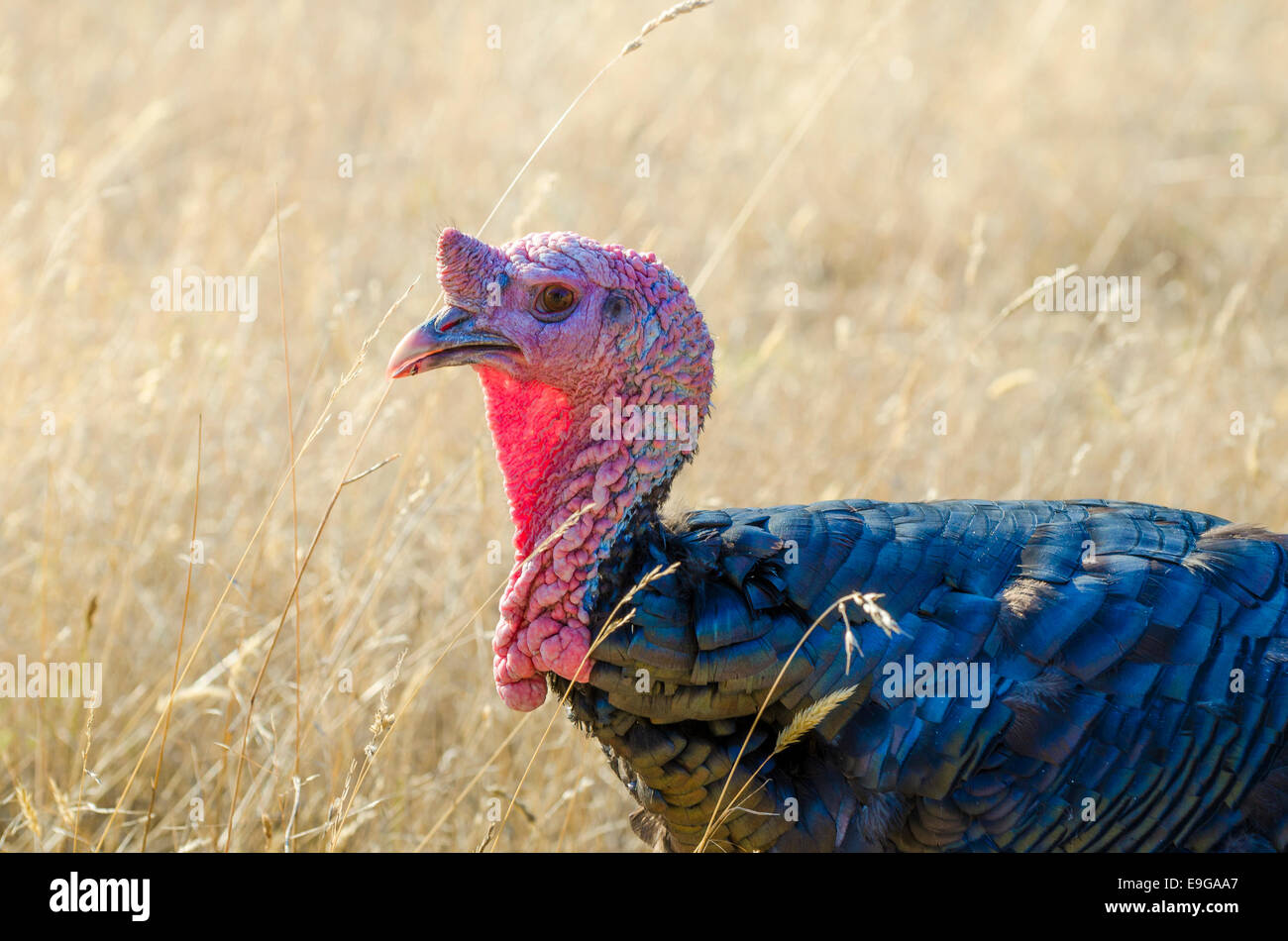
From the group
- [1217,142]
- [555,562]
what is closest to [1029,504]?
[555,562]

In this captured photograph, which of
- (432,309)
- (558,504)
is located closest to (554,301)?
(558,504)

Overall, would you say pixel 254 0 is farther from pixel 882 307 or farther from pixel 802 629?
pixel 802 629

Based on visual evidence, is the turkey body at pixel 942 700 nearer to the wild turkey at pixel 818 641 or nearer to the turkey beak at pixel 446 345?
the wild turkey at pixel 818 641

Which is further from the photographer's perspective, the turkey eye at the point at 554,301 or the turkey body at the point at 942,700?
the turkey eye at the point at 554,301

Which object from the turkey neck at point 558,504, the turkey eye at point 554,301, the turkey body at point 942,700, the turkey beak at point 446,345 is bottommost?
the turkey body at point 942,700

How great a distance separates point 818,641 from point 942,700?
0.28 meters

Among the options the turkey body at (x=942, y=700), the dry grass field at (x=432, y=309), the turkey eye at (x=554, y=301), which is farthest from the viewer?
the dry grass field at (x=432, y=309)

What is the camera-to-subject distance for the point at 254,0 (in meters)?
7.88

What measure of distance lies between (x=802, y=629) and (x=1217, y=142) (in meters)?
6.87

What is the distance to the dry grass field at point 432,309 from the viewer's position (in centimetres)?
362

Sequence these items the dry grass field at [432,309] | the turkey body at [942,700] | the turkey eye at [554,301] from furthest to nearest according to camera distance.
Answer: the dry grass field at [432,309], the turkey eye at [554,301], the turkey body at [942,700]

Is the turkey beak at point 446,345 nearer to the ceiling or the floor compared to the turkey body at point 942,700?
nearer to the ceiling

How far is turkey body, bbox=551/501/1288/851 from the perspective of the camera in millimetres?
Result: 2529

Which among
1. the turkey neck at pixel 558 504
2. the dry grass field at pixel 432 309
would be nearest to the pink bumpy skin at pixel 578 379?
the turkey neck at pixel 558 504
